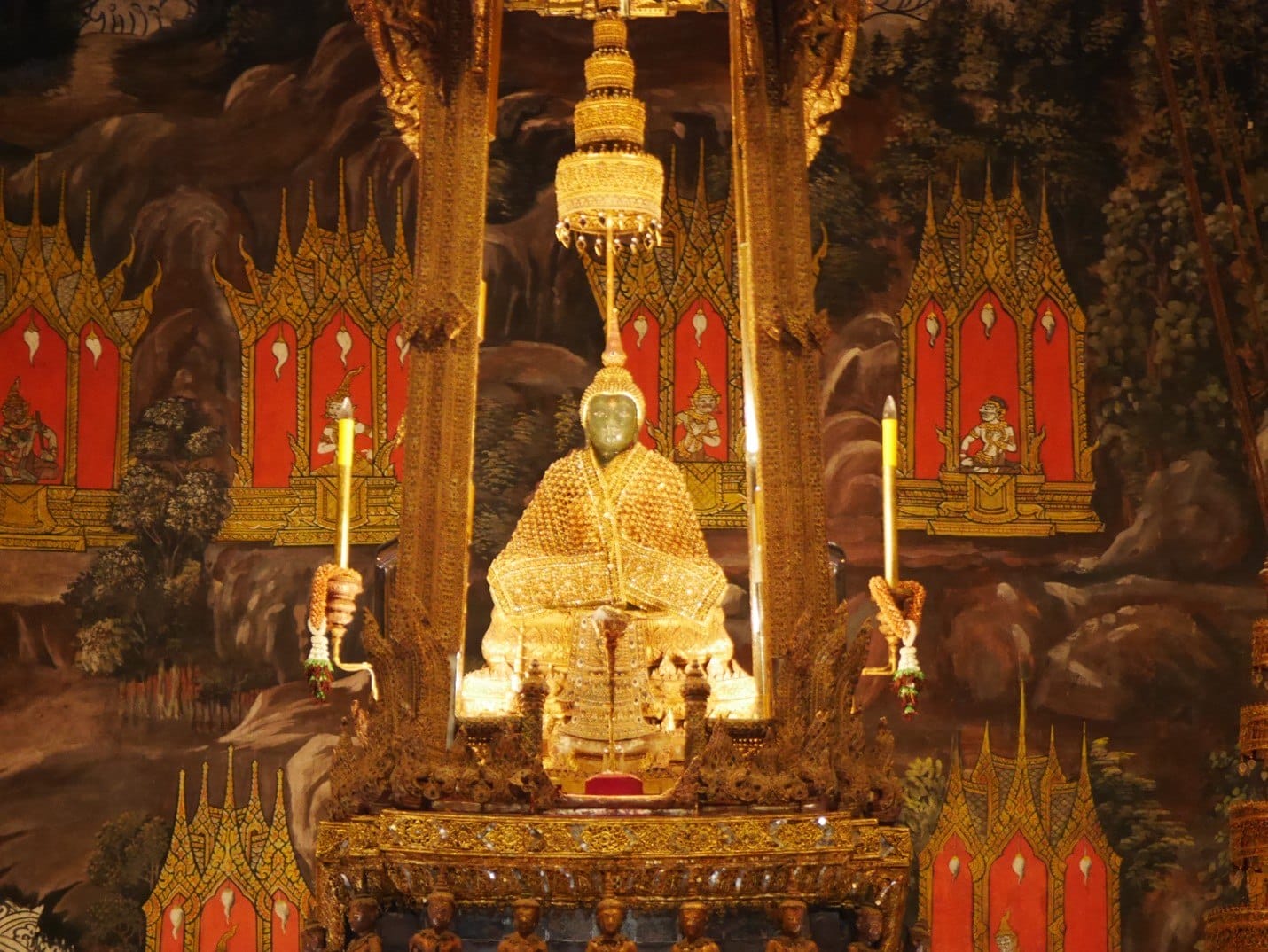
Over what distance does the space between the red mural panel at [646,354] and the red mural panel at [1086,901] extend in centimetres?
363

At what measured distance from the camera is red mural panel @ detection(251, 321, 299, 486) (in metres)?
15.1

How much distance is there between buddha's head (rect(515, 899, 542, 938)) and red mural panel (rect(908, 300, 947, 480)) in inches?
275

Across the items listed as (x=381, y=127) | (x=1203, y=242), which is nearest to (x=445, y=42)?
(x=1203, y=242)

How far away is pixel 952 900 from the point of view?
14.6 m

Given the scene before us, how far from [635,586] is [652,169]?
6.46 feet

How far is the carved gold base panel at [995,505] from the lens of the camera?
15.2 meters

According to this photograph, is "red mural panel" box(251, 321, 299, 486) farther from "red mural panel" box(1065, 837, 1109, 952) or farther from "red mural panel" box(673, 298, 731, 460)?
"red mural panel" box(1065, 837, 1109, 952)

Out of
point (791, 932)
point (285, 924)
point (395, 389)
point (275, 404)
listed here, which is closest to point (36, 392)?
point (275, 404)

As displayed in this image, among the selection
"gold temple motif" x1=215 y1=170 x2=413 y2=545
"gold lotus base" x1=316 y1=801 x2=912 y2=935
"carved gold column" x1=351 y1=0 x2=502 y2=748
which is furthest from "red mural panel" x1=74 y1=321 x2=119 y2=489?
"gold lotus base" x1=316 y1=801 x2=912 y2=935

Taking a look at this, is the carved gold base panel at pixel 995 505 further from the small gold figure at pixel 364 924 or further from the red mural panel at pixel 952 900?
the small gold figure at pixel 364 924

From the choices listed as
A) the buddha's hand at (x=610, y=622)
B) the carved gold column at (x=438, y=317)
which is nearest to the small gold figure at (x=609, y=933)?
the carved gold column at (x=438, y=317)

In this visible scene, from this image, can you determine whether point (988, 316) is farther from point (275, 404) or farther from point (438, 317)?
point (438, 317)

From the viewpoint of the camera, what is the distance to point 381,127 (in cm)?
1559

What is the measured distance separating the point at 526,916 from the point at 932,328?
24.7 feet
